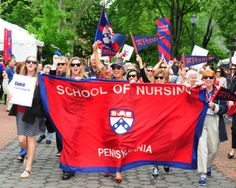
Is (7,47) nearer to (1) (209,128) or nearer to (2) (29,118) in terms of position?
(2) (29,118)

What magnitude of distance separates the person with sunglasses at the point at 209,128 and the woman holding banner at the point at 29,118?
239cm

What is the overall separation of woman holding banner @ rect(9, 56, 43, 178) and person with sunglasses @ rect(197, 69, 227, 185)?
2.39 meters

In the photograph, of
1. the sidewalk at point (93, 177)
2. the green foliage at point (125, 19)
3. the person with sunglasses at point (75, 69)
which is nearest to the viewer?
the sidewalk at point (93, 177)

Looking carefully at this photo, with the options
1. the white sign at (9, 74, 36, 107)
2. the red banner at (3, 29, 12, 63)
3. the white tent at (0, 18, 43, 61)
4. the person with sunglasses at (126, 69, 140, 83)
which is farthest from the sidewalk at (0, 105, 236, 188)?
the white tent at (0, 18, 43, 61)

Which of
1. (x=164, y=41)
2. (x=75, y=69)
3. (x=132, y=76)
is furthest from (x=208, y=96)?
(x=164, y=41)

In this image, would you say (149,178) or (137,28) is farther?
(137,28)

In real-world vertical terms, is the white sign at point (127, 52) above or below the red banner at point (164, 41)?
below

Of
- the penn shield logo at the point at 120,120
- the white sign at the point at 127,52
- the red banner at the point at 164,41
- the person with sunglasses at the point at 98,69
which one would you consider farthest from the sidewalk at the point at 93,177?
the white sign at the point at 127,52

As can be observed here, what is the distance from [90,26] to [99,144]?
44.9 meters

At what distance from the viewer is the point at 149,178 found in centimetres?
830

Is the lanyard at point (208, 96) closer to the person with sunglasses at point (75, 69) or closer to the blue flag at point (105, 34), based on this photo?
the person with sunglasses at point (75, 69)

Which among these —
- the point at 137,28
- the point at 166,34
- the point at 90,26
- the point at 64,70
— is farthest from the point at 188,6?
the point at 64,70

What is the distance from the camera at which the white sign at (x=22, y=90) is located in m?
7.85

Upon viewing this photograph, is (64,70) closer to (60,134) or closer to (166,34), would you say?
(60,134)
